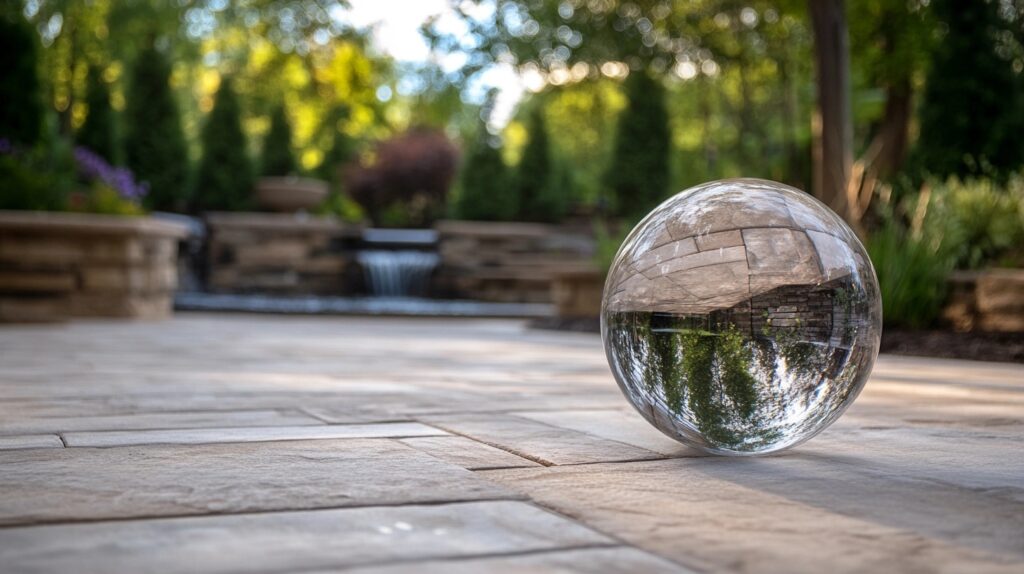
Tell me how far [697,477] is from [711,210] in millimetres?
652

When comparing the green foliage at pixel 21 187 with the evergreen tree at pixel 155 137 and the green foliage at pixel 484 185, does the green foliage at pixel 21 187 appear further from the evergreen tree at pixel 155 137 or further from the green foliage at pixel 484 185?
the green foliage at pixel 484 185

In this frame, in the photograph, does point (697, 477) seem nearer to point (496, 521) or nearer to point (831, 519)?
point (831, 519)

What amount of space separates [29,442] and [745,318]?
190 cm

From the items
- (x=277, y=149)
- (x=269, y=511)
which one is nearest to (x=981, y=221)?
(x=269, y=511)

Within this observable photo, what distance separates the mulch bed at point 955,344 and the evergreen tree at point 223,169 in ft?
45.0

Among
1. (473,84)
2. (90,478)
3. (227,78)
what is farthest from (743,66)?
(90,478)

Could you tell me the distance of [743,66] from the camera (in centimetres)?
1748

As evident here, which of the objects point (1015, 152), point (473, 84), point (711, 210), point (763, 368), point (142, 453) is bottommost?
point (142, 453)

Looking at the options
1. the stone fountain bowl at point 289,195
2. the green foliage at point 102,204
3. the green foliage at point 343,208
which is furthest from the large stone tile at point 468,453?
the green foliage at point 343,208

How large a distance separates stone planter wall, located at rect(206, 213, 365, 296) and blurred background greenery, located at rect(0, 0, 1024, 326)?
6.47 feet

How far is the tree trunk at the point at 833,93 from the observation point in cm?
1038

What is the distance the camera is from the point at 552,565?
1.64m

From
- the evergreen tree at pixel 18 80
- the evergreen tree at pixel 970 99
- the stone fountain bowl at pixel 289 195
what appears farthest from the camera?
the stone fountain bowl at pixel 289 195

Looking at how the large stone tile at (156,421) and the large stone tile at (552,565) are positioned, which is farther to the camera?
the large stone tile at (156,421)
